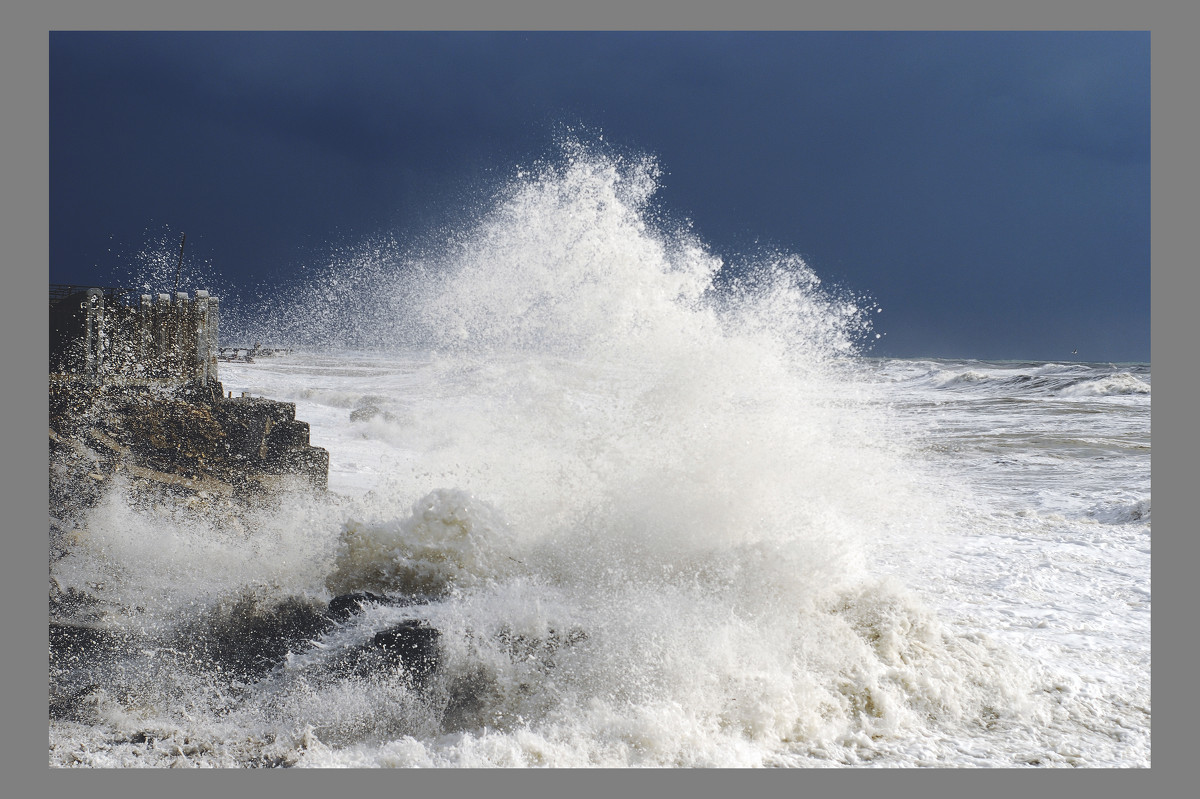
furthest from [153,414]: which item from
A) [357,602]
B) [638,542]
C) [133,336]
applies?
[638,542]

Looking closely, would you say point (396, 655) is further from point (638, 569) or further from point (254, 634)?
point (638, 569)

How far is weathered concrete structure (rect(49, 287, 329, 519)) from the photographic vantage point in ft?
18.3

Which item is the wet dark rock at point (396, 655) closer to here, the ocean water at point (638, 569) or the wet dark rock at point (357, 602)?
the ocean water at point (638, 569)

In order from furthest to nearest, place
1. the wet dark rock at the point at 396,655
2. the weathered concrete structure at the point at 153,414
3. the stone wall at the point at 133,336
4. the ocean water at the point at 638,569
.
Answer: the stone wall at the point at 133,336
the weathered concrete structure at the point at 153,414
the wet dark rock at the point at 396,655
the ocean water at the point at 638,569

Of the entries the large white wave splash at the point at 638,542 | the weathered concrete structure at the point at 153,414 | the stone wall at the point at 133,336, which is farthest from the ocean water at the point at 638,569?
the stone wall at the point at 133,336

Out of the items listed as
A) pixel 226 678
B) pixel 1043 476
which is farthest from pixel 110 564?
pixel 1043 476

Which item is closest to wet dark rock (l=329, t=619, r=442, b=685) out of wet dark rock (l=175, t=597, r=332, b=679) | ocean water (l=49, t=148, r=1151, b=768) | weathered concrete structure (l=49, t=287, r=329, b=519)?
ocean water (l=49, t=148, r=1151, b=768)

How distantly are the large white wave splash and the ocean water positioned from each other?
2 centimetres

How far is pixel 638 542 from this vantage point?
177 inches

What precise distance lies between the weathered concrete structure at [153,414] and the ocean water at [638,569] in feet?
1.33

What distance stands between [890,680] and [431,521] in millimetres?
2966

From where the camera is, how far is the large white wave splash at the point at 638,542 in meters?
3.12

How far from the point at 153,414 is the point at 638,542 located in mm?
4546

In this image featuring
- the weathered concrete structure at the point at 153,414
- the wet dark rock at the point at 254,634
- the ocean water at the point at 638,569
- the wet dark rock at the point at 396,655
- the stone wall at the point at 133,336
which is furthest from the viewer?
the stone wall at the point at 133,336
